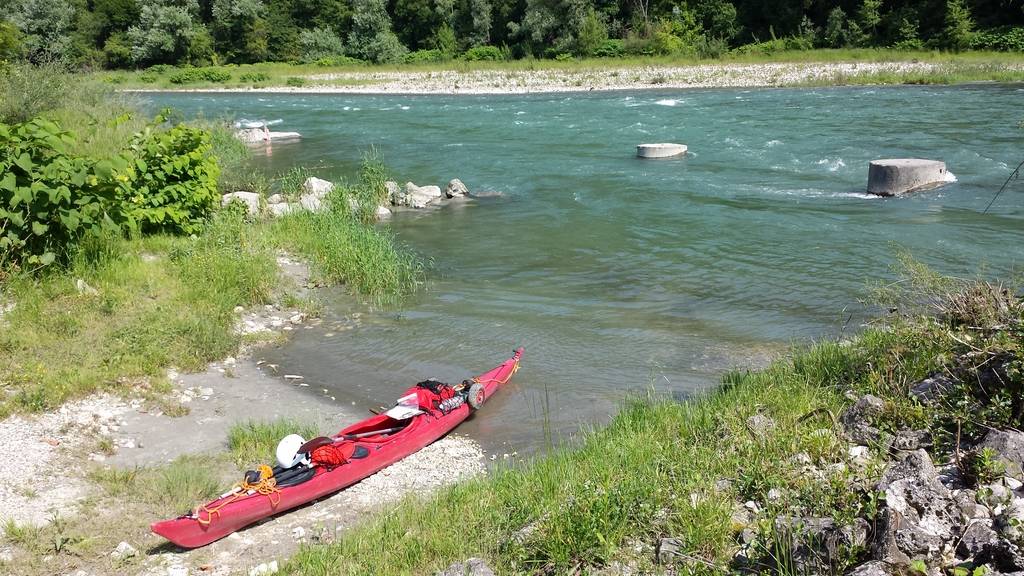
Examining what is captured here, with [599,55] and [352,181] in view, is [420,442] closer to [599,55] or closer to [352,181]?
[352,181]

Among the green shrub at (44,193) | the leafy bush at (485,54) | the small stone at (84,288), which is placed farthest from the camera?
the leafy bush at (485,54)

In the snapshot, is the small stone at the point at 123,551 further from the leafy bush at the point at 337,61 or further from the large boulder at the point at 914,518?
the leafy bush at the point at 337,61

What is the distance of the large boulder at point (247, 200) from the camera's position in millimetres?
12887

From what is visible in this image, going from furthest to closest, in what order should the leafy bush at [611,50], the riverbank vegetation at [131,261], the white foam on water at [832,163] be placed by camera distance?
the leafy bush at [611,50]
the white foam on water at [832,163]
the riverbank vegetation at [131,261]

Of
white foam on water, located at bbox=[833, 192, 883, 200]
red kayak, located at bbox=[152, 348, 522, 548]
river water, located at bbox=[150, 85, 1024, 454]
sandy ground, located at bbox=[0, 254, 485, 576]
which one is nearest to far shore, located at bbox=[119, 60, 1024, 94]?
river water, located at bbox=[150, 85, 1024, 454]

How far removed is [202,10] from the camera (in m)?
74.8

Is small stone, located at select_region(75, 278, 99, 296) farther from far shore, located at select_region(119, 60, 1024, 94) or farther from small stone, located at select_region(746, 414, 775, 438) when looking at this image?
far shore, located at select_region(119, 60, 1024, 94)

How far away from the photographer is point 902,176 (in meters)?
15.6

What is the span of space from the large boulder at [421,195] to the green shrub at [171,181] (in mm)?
5705

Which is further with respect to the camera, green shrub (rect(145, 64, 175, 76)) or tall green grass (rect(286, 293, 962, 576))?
green shrub (rect(145, 64, 175, 76))

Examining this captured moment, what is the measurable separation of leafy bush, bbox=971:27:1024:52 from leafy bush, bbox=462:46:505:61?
32298 mm

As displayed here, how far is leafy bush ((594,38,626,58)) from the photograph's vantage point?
57.0m

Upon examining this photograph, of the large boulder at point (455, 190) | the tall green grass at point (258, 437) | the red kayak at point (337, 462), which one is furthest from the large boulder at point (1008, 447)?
the large boulder at point (455, 190)

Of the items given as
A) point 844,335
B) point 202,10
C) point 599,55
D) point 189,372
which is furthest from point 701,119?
point 202,10
